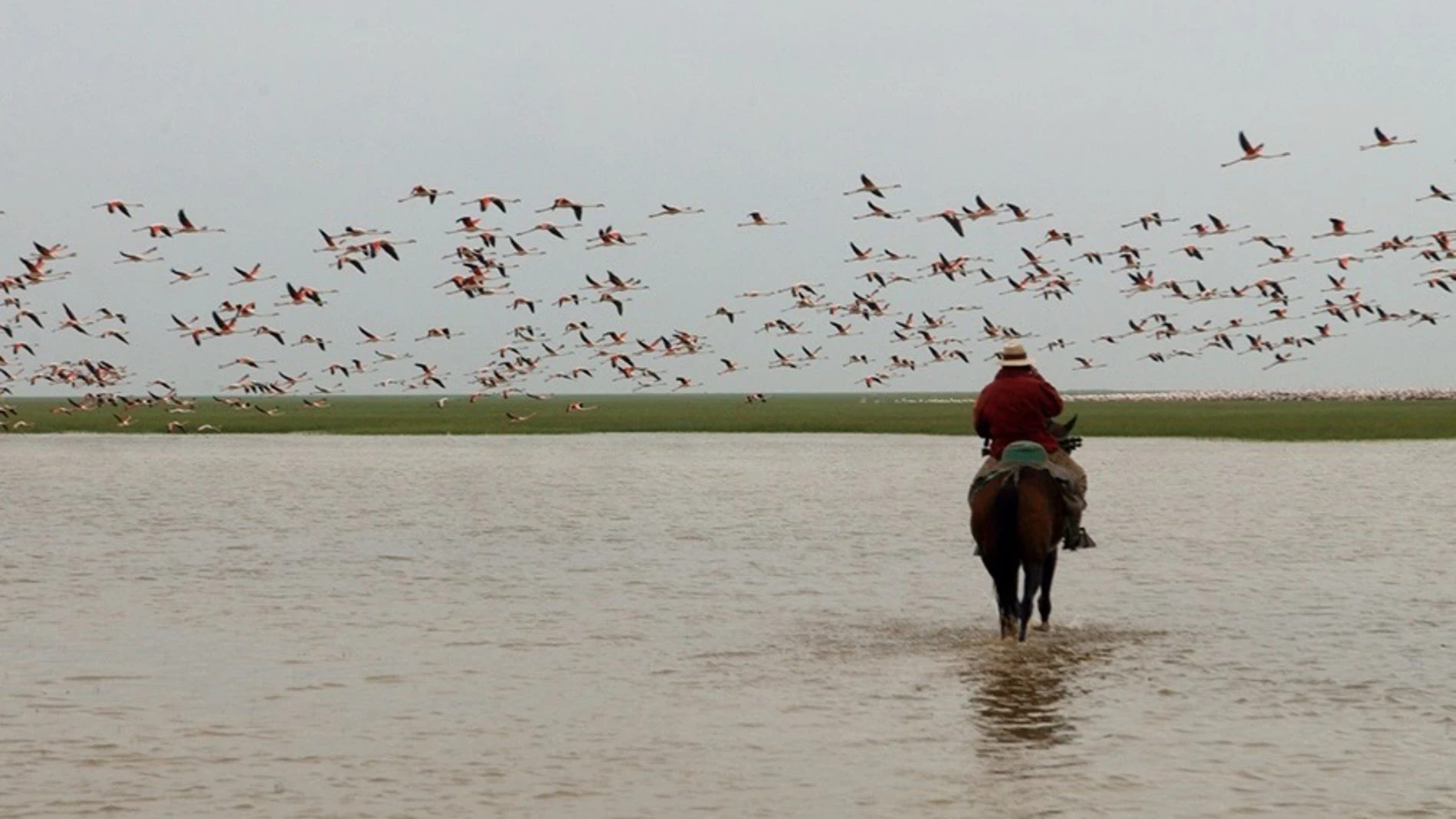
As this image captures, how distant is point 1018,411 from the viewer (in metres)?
14.5

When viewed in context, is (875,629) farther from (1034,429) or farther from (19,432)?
(19,432)

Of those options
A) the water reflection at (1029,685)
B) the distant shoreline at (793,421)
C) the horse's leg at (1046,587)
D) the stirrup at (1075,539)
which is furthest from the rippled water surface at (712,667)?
the distant shoreline at (793,421)

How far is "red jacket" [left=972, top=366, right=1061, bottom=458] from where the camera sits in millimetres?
14516

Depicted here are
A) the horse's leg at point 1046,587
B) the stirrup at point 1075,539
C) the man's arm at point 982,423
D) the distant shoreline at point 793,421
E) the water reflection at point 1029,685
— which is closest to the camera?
the water reflection at point 1029,685

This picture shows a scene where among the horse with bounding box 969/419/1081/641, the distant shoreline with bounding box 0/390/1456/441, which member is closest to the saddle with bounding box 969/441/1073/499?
the horse with bounding box 969/419/1081/641

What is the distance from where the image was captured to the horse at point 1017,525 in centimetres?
1432

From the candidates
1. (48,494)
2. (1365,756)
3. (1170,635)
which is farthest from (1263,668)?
(48,494)

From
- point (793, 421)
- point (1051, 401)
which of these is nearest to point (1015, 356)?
point (1051, 401)

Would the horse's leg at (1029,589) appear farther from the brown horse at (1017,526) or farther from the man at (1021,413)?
the man at (1021,413)

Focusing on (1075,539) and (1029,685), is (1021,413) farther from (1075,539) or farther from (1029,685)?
(1029,685)

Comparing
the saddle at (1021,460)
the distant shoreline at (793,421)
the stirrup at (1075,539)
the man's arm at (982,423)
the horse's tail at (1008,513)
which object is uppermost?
the man's arm at (982,423)

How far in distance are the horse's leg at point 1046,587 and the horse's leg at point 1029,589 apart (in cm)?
55

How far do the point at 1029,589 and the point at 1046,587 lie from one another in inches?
42.2

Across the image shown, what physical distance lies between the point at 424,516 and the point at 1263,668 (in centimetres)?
1831
